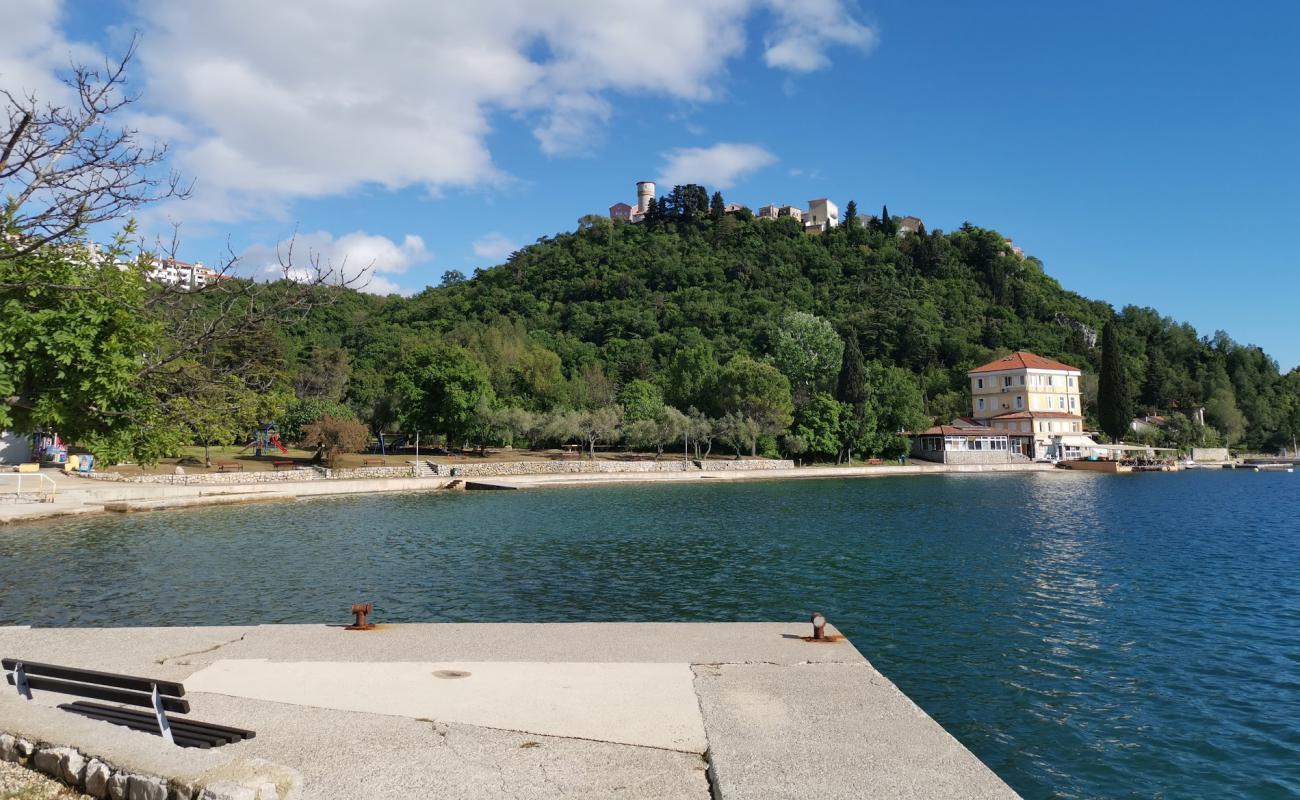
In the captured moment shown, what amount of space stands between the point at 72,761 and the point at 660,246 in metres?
140

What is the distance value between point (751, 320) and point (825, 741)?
108m

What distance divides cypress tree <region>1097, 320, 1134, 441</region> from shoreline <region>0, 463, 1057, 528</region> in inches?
864

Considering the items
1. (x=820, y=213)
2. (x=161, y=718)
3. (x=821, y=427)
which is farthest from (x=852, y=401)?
(x=820, y=213)

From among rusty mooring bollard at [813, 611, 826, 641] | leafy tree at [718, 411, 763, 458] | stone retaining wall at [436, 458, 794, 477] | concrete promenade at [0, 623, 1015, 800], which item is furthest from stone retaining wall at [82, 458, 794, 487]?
rusty mooring bollard at [813, 611, 826, 641]

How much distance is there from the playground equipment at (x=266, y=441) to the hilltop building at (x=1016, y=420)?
64025 mm

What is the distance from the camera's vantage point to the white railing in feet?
107

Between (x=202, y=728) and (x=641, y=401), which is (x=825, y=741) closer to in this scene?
(x=202, y=728)

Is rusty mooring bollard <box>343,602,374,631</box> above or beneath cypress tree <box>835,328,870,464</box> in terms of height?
beneath

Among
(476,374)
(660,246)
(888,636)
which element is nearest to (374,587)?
(888,636)

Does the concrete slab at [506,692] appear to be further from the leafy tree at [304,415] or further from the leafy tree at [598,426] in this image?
the leafy tree at [598,426]

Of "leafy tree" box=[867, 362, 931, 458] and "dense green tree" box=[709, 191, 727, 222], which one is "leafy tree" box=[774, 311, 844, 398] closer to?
"leafy tree" box=[867, 362, 931, 458]

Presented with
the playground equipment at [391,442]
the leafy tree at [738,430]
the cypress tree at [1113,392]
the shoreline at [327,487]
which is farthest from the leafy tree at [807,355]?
the playground equipment at [391,442]

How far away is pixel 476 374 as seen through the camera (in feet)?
222

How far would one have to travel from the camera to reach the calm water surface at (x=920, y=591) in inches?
361
